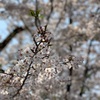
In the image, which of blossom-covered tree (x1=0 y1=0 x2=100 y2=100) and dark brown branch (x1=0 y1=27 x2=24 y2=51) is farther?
dark brown branch (x1=0 y1=27 x2=24 y2=51)

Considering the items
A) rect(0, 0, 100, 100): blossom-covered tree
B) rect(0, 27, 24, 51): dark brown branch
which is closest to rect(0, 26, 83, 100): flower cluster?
rect(0, 0, 100, 100): blossom-covered tree

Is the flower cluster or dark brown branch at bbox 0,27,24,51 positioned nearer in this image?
the flower cluster

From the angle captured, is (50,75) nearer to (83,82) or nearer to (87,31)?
(87,31)

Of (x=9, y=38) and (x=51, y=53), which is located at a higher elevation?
(x=9, y=38)

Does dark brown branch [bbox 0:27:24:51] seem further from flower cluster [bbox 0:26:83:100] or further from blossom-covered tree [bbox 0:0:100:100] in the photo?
flower cluster [bbox 0:26:83:100]

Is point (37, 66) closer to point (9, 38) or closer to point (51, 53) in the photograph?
point (51, 53)

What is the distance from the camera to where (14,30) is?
48.5 feet

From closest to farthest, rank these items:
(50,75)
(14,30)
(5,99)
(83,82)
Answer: (50,75) → (5,99) → (83,82) → (14,30)

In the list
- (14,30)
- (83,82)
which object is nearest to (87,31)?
(83,82)

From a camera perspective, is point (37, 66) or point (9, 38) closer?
point (37, 66)

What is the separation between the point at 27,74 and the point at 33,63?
192 millimetres

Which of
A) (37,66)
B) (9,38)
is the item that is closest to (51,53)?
(37,66)

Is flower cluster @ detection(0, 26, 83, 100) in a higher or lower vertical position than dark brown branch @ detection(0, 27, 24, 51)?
lower

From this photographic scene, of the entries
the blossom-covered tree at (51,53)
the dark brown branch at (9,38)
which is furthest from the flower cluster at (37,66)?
the dark brown branch at (9,38)
